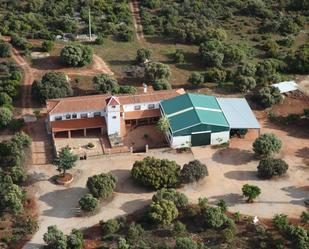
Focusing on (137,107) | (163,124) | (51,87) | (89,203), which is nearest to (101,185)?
(89,203)

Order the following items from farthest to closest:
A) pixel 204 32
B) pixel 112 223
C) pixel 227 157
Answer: pixel 204 32 < pixel 227 157 < pixel 112 223

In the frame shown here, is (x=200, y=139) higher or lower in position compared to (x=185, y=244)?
higher

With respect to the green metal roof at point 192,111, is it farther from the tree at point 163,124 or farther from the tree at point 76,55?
the tree at point 76,55

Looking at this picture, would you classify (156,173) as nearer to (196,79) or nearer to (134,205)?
(134,205)

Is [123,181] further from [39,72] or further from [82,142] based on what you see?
[39,72]

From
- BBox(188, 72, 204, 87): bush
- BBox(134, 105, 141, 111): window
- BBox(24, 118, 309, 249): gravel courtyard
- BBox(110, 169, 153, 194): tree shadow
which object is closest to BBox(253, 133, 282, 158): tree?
BBox(24, 118, 309, 249): gravel courtyard

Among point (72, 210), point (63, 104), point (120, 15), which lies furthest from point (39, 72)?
point (72, 210)

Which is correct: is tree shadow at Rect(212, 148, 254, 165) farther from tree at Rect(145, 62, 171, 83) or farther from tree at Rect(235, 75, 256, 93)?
tree at Rect(145, 62, 171, 83)
